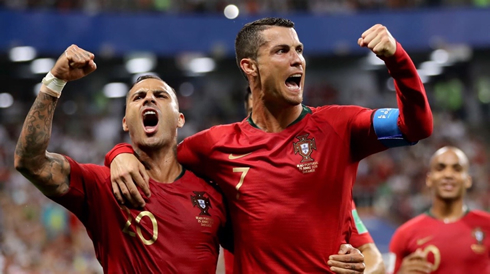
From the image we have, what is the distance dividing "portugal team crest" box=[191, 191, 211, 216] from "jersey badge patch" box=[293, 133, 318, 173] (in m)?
0.65

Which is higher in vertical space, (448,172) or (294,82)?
(294,82)

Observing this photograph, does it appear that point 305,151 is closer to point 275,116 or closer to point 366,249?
point 275,116

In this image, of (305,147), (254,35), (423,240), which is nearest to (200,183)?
(305,147)

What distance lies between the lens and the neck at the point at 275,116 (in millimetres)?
3820

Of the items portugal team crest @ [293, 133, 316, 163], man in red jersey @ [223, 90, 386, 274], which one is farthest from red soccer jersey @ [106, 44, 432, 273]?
man in red jersey @ [223, 90, 386, 274]

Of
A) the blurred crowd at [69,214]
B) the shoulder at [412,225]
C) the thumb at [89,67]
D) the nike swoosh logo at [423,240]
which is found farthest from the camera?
the blurred crowd at [69,214]

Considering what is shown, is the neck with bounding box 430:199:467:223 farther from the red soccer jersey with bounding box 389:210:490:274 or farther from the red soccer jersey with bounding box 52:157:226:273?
the red soccer jersey with bounding box 52:157:226:273

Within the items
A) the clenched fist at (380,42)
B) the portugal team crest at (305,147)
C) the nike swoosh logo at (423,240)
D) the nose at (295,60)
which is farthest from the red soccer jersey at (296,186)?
the nike swoosh logo at (423,240)

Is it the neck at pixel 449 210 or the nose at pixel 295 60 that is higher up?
the nose at pixel 295 60

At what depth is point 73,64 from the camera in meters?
3.42

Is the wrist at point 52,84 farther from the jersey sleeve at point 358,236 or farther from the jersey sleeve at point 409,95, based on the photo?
the jersey sleeve at point 358,236

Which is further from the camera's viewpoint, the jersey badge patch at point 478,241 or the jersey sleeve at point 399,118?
the jersey badge patch at point 478,241

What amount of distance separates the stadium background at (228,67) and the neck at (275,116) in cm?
765

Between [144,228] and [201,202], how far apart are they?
39cm
